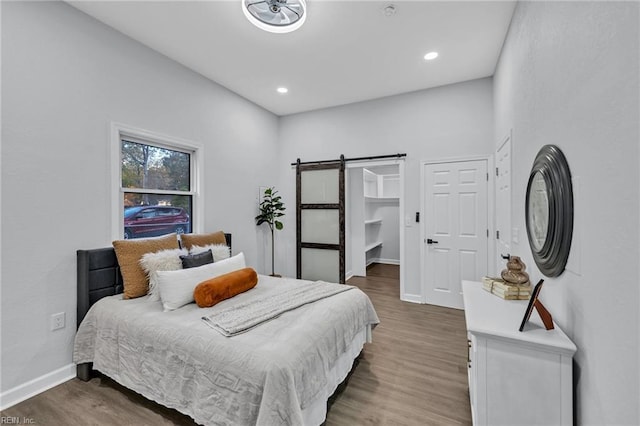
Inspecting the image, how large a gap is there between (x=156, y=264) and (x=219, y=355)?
1.26m

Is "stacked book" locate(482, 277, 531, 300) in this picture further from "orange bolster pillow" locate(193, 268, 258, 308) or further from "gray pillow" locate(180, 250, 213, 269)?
"gray pillow" locate(180, 250, 213, 269)

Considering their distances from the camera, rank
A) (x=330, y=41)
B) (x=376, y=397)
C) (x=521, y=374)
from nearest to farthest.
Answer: (x=521, y=374), (x=376, y=397), (x=330, y=41)

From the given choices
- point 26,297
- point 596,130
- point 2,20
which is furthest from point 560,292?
point 2,20

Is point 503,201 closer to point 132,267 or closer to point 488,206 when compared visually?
point 488,206

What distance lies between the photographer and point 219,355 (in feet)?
5.05

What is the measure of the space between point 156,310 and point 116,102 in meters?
1.99

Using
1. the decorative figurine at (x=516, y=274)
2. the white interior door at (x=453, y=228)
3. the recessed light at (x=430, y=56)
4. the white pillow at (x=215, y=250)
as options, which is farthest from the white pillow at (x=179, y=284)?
the recessed light at (x=430, y=56)

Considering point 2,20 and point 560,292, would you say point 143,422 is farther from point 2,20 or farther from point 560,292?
point 2,20

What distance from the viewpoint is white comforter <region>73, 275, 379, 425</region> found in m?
1.40

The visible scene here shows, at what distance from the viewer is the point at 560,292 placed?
55.7 inches

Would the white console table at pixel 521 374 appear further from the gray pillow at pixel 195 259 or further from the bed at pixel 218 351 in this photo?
the gray pillow at pixel 195 259

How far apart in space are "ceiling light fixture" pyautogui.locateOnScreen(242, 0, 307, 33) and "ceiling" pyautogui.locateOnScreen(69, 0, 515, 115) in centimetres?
17

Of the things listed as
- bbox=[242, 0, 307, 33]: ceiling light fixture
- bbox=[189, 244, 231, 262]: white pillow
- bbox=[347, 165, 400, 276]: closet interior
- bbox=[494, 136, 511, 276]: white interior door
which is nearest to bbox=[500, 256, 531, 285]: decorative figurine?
bbox=[494, 136, 511, 276]: white interior door

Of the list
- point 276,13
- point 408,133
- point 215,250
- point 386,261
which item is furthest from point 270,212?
point 386,261
